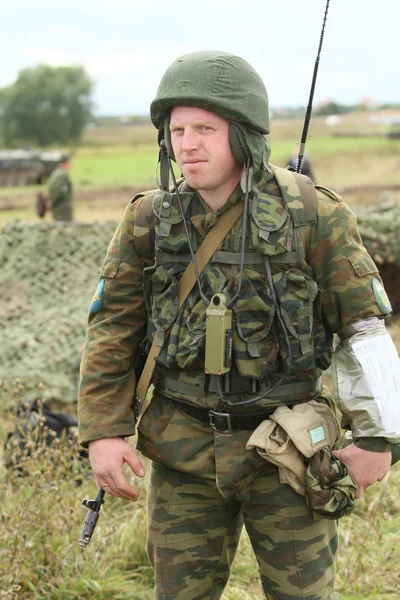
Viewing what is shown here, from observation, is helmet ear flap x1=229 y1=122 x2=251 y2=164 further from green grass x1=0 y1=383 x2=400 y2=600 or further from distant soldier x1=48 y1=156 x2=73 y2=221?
distant soldier x1=48 y1=156 x2=73 y2=221

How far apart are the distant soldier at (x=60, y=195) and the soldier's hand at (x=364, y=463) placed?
10.7 meters

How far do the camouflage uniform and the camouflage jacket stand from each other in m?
10.3

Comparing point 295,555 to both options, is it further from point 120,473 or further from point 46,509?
point 46,509

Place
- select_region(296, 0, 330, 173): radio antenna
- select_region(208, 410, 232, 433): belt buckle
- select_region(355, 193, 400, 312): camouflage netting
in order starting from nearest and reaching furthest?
select_region(208, 410, 232, 433): belt buckle, select_region(296, 0, 330, 173): radio antenna, select_region(355, 193, 400, 312): camouflage netting

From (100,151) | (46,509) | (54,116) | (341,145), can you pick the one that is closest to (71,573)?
(46,509)

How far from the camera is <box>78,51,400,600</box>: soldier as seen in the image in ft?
7.64

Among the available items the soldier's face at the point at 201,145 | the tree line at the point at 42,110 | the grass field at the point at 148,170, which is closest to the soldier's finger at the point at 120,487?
the soldier's face at the point at 201,145

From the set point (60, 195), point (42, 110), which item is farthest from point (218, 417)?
point (42, 110)

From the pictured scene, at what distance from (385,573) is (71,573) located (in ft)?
4.70

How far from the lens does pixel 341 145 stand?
41594 millimetres

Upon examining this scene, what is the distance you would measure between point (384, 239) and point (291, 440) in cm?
618

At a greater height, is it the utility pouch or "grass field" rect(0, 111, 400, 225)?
the utility pouch

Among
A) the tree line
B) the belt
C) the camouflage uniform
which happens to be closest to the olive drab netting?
the camouflage uniform

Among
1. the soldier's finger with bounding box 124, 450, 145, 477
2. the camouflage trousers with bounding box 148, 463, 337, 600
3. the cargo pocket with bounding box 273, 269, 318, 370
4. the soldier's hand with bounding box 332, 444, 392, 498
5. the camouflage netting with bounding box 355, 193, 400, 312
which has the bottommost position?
the camouflage netting with bounding box 355, 193, 400, 312
